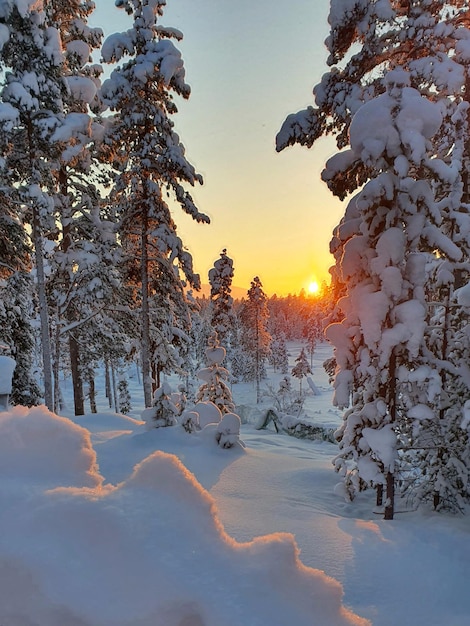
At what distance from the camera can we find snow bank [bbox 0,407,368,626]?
1.46m

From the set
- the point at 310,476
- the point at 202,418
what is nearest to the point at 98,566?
the point at 310,476

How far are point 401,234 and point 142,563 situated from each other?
19.7 feet

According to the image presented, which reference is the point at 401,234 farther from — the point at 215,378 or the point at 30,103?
the point at 215,378

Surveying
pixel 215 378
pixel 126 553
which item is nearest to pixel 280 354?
pixel 215 378

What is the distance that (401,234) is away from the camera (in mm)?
6203

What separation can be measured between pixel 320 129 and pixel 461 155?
2.94 meters

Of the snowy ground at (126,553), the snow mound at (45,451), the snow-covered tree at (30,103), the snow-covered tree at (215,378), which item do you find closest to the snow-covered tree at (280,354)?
the snow-covered tree at (215,378)

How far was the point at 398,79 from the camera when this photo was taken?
5922 mm

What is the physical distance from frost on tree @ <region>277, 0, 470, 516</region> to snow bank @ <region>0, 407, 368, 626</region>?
16.6 feet

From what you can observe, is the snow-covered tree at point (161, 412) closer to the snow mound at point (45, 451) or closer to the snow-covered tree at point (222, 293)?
the snow mound at point (45, 451)

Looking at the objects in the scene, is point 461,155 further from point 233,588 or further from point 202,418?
point 202,418

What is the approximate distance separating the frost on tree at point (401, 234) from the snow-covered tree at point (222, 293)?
19.5 metres

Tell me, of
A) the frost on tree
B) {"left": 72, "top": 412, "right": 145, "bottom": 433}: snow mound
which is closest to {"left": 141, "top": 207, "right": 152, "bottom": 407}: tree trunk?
{"left": 72, "top": 412, "right": 145, "bottom": 433}: snow mound

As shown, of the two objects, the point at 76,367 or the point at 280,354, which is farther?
the point at 280,354
